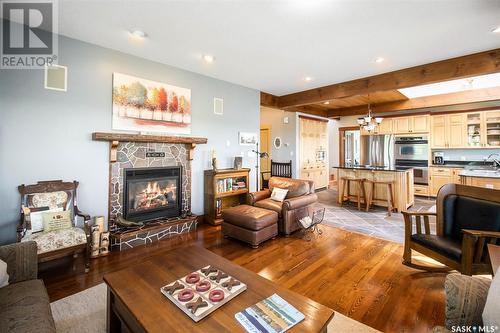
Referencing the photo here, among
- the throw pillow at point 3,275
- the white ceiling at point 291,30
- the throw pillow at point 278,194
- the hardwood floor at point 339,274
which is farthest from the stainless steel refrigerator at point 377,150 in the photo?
the throw pillow at point 3,275

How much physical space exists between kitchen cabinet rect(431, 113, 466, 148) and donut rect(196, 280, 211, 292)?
776 centimetres

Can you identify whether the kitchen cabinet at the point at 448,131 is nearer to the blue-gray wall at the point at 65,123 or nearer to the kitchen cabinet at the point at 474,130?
the kitchen cabinet at the point at 474,130

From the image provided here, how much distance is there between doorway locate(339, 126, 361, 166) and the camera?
27.0ft

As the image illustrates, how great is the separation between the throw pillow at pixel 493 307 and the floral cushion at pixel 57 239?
3371mm

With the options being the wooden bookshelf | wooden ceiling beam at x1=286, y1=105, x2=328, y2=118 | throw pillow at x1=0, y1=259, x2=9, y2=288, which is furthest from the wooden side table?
wooden ceiling beam at x1=286, y1=105, x2=328, y2=118

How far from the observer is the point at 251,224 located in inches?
131

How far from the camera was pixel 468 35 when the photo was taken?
2914mm

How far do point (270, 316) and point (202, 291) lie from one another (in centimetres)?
48

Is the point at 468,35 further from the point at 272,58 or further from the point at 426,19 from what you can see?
the point at 272,58

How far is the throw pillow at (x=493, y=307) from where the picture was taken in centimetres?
102

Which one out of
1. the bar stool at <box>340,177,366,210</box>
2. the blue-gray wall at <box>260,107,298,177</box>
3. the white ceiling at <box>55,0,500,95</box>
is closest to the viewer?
the white ceiling at <box>55,0,500,95</box>

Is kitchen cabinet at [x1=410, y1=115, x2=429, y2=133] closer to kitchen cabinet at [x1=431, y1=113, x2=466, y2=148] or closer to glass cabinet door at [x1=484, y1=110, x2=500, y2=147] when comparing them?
kitchen cabinet at [x1=431, y1=113, x2=466, y2=148]

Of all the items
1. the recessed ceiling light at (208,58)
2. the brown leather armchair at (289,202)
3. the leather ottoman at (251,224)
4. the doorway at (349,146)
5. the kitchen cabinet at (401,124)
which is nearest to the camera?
the leather ottoman at (251,224)

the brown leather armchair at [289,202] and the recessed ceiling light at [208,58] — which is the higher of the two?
the recessed ceiling light at [208,58]
